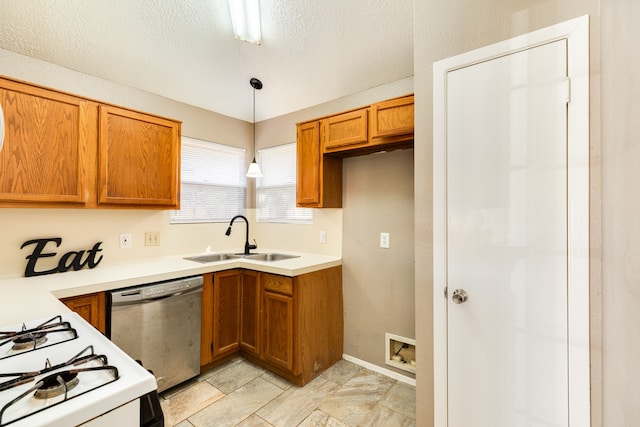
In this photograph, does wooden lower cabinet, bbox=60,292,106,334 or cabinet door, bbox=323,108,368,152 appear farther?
cabinet door, bbox=323,108,368,152

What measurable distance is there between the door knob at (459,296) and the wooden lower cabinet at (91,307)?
80.2 inches

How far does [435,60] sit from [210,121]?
237 cm

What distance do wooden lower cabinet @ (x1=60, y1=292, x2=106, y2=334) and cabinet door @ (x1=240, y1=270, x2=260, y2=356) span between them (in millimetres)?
1014

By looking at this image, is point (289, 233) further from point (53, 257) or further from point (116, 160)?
point (53, 257)

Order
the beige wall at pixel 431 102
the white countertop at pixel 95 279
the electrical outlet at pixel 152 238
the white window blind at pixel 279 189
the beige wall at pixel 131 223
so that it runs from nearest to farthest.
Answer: the beige wall at pixel 431 102
the white countertop at pixel 95 279
the beige wall at pixel 131 223
the electrical outlet at pixel 152 238
the white window blind at pixel 279 189

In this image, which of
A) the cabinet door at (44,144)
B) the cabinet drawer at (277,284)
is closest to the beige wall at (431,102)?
the cabinet drawer at (277,284)

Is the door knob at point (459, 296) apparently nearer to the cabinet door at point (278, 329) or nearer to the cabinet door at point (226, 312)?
the cabinet door at point (278, 329)

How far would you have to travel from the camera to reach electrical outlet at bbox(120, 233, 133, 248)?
2.40 m

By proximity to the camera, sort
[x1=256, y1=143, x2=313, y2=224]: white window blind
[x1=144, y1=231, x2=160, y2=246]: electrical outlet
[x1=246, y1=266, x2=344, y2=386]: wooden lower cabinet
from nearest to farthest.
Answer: [x1=246, y1=266, x2=344, y2=386]: wooden lower cabinet
[x1=144, y1=231, x2=160, y2=246]: electrical outlet
[x1=256, y1=143, x2=313, y2=224]: white window blind

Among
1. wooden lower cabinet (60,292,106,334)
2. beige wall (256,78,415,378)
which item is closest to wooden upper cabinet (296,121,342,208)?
beige wall (256,78,415,378)

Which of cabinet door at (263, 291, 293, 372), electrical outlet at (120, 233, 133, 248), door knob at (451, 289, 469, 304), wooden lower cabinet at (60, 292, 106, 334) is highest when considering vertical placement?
electrical outlet at (120, 233, 133, 248)

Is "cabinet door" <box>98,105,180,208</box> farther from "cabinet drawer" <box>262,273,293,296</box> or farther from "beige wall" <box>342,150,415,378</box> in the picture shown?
"beige wall" <box>342,150,415,378</box>

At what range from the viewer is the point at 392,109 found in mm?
2084

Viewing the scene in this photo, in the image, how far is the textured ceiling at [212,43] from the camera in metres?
1.87
